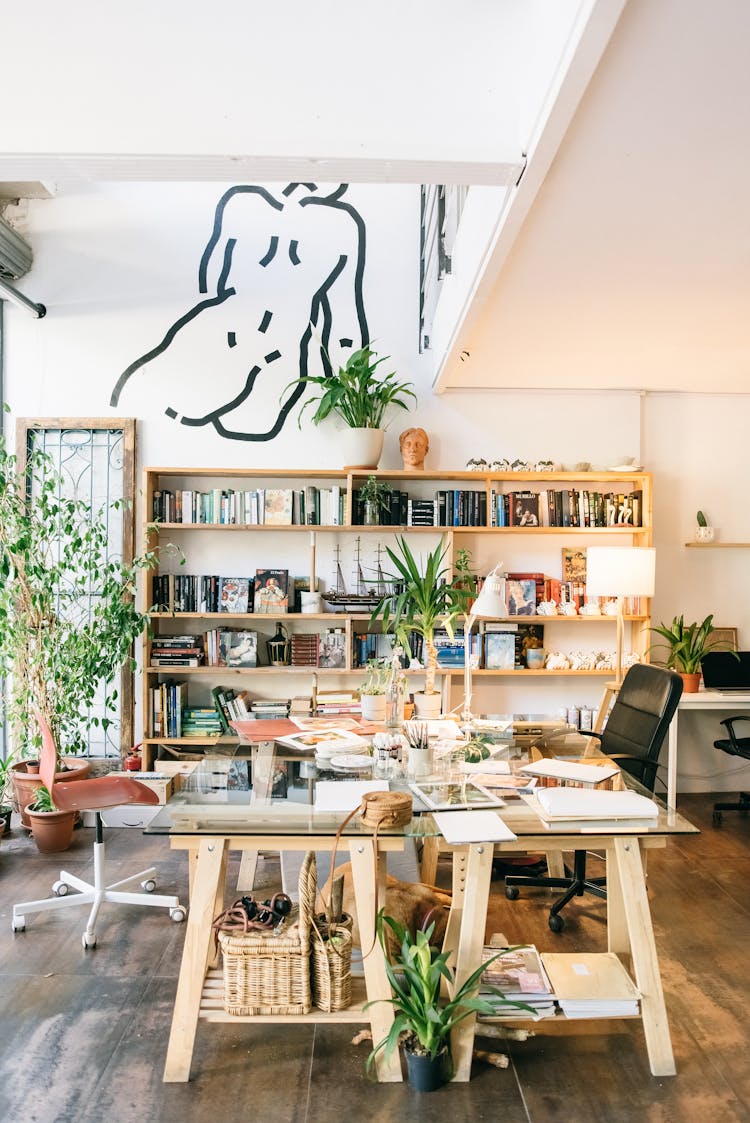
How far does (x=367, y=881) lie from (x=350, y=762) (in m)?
0.53

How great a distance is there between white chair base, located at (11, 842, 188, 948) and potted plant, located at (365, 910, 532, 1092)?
1.38 m

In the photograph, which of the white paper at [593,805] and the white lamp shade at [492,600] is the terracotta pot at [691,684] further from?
the white paper at [593,805]

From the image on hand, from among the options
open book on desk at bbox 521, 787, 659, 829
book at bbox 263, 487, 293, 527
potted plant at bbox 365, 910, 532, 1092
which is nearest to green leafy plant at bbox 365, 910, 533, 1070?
potted plant at bbox 365, 910, 532, 1092

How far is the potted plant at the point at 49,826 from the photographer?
4.52 metres

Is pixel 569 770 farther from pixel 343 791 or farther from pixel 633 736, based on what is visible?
pixel 633 736

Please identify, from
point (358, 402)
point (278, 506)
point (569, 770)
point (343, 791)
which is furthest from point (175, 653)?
point (569, 770)

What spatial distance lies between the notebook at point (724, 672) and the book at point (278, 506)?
2.76 meters

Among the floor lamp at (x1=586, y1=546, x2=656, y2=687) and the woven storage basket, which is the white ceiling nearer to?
the floor lamp at (x1=586, y1=546, x2=656, y2=687)

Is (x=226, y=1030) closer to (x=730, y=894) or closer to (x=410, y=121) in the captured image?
(x=730, y=894)

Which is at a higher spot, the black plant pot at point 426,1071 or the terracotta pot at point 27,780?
the terracotta pot at point 27,780

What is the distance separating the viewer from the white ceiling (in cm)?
210

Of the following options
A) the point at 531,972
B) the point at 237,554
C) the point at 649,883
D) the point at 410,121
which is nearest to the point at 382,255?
the point at 237,554

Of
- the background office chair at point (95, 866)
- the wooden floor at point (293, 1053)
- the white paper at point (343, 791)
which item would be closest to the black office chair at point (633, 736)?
the wooden floor at point (293, 1053)

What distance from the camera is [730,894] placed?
4.04 meters
